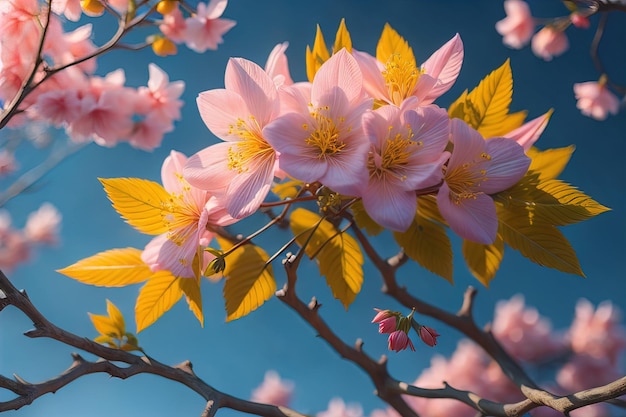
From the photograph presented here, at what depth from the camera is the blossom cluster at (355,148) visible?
33cm

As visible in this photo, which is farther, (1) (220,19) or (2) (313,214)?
(1) (220,19)

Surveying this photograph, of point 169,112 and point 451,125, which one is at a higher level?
point 169,112

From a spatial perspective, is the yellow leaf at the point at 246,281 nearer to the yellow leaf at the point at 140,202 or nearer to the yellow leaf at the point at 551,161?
the yellow leaf at the point at 140,202

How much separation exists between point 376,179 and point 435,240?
12 cm

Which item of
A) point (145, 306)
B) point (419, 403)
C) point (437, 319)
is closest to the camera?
point (145, 306)

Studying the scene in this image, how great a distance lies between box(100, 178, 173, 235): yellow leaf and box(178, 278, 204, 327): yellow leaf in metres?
0.04

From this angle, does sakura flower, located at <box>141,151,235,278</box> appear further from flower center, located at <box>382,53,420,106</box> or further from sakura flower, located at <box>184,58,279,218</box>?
flower center, located at <box>382,53,420,106</box>

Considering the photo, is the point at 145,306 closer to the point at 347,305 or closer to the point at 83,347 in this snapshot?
the point at 83,347

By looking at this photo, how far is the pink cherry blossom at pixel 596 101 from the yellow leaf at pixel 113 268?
43.5 inches

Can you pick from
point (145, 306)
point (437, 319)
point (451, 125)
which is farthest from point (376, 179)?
point (437, 319)

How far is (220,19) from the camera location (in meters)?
0.79

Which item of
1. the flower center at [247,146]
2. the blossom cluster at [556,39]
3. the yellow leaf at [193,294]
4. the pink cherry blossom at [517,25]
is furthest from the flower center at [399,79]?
the pink cherry blossom at [517,25]

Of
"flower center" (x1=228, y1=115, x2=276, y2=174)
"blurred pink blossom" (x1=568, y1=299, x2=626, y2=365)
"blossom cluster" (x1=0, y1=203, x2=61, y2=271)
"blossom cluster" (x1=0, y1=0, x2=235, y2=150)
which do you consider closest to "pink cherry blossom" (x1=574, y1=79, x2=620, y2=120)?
"blurred pink blossom" (x1=568, y1=299, x2=626, y2=365)

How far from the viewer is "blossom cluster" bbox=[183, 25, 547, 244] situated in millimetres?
326
